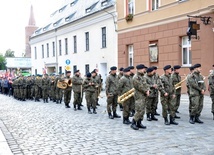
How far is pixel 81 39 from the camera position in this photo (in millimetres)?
32781

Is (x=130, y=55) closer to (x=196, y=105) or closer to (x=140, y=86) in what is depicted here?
(x=196, y=105)

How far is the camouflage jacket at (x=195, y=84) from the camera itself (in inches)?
373

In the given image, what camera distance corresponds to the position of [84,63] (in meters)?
32.3

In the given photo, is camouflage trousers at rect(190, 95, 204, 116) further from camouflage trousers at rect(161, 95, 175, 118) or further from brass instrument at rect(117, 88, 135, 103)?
brass instrument at rect(117, 88, 135, 103)

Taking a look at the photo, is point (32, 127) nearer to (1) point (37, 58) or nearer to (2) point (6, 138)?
(2) point (6, 138)

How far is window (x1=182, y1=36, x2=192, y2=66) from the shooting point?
18.4 metres

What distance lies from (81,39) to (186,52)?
1633 cm

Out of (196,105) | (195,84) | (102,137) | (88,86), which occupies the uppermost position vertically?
(195,84)

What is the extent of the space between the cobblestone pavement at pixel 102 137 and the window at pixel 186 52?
26.1ft

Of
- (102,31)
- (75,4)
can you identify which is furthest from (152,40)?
(75,4)

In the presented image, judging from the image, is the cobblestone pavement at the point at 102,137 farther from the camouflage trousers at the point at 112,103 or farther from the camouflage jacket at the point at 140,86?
the camouflage jacket at the point at 140,86

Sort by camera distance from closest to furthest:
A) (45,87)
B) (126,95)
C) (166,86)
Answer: (166,86)
(126,95)
(45,87)

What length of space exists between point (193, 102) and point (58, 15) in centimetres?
3655

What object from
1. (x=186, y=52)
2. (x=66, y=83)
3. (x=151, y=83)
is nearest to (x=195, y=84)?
(x=151, y=83)
